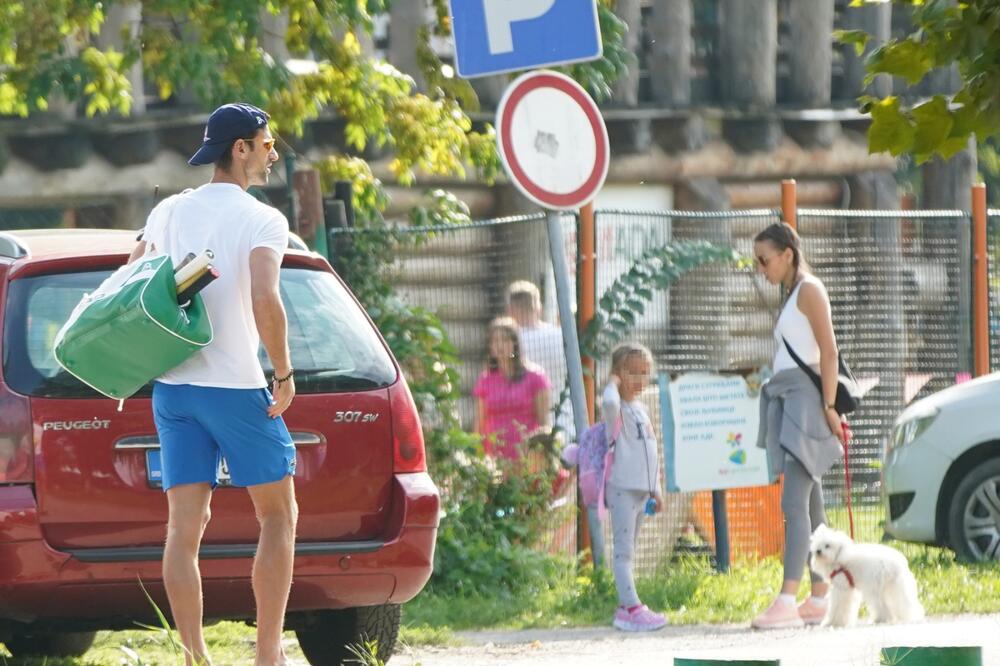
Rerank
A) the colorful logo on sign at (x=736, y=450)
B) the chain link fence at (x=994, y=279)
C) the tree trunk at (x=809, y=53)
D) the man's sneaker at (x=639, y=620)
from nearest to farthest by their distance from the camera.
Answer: the man's sneaker at (x=639, y=620) → the colorful logo on sign at (x=736, y=450) → the chain link fence at (x=994, y=279) → the tree trunk at (x=809, y=53)

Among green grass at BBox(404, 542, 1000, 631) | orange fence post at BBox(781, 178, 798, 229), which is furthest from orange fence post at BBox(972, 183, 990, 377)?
green grass at BBox(404, 542, 1000, 631)

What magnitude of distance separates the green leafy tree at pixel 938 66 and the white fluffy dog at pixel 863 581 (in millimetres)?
4032

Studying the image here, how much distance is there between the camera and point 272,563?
251 inches

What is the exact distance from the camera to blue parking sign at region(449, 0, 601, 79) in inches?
363

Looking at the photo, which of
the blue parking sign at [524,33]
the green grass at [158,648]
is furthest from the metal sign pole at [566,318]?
the green grass at [158,648]

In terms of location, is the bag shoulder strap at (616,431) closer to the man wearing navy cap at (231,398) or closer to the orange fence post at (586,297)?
the orange fence post at (586,297)

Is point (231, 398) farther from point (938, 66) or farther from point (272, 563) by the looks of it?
point (938, 66)

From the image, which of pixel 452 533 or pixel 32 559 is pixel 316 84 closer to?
pixel 452 533

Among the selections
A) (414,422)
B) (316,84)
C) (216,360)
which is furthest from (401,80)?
(216,360)

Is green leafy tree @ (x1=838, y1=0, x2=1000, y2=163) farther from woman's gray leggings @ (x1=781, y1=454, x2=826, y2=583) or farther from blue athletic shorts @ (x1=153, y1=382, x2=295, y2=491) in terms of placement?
woman's gray leggings @ (x1=781, y1=454, x2=826, y2=583)

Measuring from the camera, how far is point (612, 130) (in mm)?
20109

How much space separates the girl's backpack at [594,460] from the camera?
9539mm

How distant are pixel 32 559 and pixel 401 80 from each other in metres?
7.03

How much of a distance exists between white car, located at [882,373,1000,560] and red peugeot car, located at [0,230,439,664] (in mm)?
4473
